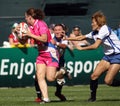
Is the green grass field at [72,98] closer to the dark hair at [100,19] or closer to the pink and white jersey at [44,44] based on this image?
the pink and white jersey at [44,44]

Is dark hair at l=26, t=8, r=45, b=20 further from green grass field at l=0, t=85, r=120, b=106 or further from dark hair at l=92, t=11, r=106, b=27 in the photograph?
green grass field at l=0, t=85, r=120, b=106

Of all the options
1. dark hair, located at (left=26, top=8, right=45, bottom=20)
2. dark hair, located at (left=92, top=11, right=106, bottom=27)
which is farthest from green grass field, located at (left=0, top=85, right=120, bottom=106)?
dark hair, located at (left=26, top=8, right=45, bottom=20)

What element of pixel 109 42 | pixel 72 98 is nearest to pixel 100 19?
pixel 109 42

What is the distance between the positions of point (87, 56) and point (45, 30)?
790 cm

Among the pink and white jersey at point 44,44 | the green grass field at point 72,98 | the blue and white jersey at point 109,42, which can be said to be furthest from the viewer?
the blue and white jersey at point 109,42

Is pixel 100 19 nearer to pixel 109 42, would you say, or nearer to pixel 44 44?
pixel 109 42

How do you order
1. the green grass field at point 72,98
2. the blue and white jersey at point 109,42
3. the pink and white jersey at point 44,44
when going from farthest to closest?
the blue and white jersey at point 109,42
the pink and white jersey at point 44,44
the green grass field at point 72,98

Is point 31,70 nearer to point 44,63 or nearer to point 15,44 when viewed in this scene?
point 15,44

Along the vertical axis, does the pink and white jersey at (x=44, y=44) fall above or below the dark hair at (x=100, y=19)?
below

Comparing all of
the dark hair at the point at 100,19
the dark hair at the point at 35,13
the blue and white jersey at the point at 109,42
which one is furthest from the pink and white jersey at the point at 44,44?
the dark hair at the point at 100,19

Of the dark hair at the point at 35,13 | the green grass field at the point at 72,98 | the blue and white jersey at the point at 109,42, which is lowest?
the green grass field at the point at 72,98

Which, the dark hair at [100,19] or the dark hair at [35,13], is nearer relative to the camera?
the dark hair at [35,13]

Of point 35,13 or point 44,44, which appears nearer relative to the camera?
point 35,13

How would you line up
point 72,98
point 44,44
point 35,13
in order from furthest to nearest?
1. point 72,98
2. point 44,44
3. point 35,13
